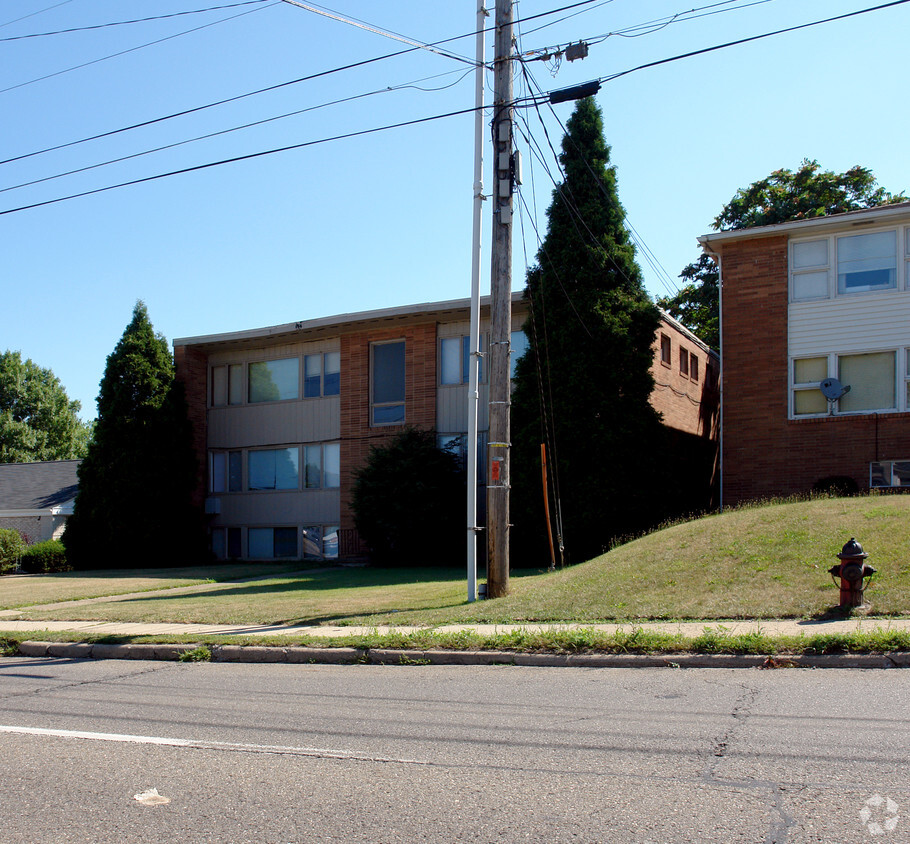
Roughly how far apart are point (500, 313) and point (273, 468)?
16.7m

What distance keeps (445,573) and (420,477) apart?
3.51 metres

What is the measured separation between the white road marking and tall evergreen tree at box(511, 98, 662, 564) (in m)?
13.6

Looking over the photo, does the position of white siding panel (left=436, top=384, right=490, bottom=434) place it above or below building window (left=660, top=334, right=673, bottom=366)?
below

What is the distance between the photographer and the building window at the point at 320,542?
25875mm

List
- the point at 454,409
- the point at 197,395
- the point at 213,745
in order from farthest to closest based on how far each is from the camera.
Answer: the point at 197,395, the point at 454,409, the point at 213,745

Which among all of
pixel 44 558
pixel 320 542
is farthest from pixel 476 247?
pixel 44 558

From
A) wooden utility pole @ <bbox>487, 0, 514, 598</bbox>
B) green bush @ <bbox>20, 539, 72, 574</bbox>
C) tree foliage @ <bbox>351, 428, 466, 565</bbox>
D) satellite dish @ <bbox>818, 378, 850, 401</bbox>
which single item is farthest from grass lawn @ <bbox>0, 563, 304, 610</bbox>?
satellite dish @ <bbox>818, 378, 850, 401</bbox>

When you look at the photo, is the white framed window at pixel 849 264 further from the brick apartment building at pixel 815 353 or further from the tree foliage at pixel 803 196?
the tree foliage at pixel 803 196

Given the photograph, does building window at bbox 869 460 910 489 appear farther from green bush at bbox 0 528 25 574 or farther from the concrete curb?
green bush at bbox 0 528 25 574

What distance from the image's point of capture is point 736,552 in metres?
12.2

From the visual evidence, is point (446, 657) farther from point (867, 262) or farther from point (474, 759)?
point (867, 262)

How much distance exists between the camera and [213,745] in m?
5.95

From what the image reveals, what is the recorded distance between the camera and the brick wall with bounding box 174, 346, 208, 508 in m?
28.0

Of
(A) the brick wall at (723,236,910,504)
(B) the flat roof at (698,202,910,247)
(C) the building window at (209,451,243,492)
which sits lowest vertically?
(C) the building window at (209,451,243,492)
